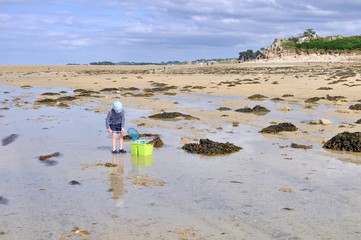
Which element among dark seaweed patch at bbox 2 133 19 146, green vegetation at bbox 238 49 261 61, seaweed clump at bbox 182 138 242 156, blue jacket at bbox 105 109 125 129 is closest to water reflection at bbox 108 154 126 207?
blue jacket at bbox 105 109 125 129

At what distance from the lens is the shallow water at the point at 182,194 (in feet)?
18.2

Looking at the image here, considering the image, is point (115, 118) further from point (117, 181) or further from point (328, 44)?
point (328, 44)

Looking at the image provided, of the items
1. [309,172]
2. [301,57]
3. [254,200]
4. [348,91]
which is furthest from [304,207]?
[301,57]

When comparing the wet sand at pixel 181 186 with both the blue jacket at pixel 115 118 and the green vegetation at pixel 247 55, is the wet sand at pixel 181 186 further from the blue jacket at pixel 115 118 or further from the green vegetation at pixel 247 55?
the green vegetation at pixel 247 55

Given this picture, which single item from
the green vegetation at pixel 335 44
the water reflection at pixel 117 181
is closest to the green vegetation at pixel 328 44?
the green vegetation at pixel 335 44

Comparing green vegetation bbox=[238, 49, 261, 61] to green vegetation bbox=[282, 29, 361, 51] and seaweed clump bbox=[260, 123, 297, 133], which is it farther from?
seaweed clump bbox=[260, 123, 297, 133]

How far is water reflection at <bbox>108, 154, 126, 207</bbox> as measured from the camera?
6.79 m

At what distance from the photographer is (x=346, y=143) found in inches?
391

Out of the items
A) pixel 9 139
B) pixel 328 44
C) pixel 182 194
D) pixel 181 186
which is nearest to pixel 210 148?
pixel 181 186

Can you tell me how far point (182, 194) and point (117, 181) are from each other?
132 centimetres

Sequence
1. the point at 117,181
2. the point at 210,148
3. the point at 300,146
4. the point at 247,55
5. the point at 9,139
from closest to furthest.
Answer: the point at 117,181 < the point at 210,148 < the point at 300,146 < the point at 9,139 < the point at 247,55

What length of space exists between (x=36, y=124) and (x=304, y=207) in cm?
1051

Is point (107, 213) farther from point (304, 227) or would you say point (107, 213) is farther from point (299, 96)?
point (299, 96)

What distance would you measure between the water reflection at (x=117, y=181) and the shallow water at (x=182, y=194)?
0.02m
